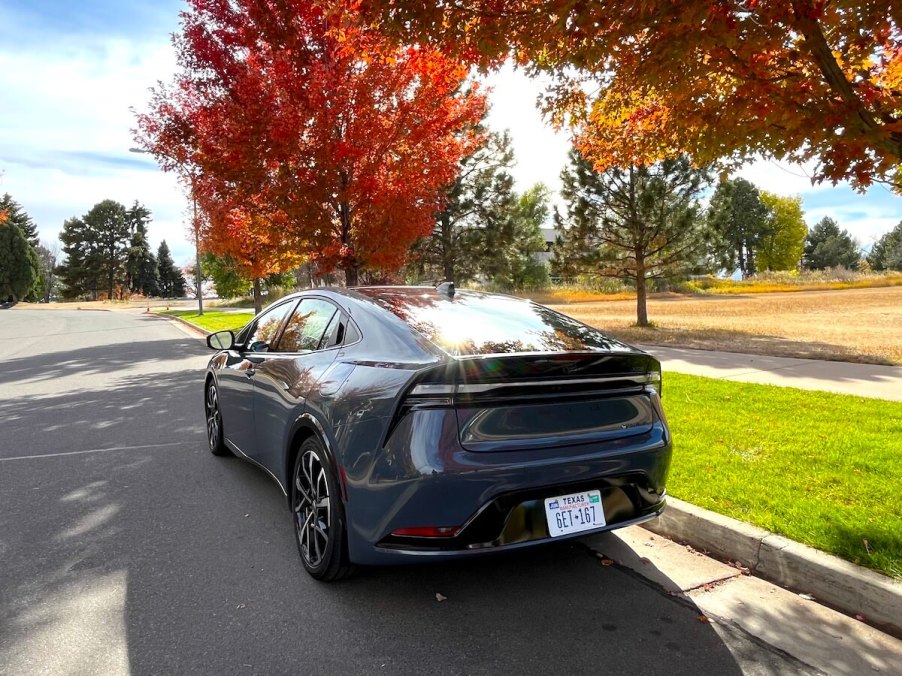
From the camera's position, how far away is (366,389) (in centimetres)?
291

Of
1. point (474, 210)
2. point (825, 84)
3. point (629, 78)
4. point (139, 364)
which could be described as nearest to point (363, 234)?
point (139, 364)

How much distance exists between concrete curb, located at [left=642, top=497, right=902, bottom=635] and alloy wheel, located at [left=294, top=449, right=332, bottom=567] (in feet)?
6.77

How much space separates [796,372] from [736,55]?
6.14 metres

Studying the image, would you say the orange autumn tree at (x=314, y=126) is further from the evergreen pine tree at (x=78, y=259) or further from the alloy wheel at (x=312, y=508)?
the evergreen pine tree at (x=78, y=259)

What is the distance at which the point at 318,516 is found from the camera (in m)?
3.21

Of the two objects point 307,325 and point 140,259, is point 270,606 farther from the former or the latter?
point 140,259

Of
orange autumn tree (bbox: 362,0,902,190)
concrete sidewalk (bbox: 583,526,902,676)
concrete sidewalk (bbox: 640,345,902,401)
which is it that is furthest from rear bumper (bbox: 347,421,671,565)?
concrete sidewalk (bbox: 640,345,902,401)

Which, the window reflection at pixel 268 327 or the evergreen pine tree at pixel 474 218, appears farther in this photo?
the evergreen pine tree at pixel 474 218

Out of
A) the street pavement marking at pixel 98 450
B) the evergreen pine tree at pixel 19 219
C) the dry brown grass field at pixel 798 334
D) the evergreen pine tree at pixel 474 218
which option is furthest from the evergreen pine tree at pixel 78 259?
the street pavement marking at pixel 98 450

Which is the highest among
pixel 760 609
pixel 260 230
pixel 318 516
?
pixel 260 230

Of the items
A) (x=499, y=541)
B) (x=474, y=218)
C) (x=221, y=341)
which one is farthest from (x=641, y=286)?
(x=499, y=541)

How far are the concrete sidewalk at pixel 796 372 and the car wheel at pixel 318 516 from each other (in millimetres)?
6511

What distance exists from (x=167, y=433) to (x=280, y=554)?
377cm

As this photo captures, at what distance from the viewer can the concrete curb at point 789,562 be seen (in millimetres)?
2773
